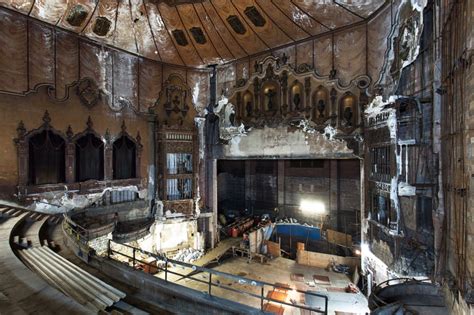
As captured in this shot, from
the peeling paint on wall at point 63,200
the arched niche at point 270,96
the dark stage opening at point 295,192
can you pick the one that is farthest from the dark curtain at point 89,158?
the dark stage opening at point 295,192

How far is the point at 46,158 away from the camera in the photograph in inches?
376

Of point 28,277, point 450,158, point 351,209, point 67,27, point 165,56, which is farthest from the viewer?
point 351,209

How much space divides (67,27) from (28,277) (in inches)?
386

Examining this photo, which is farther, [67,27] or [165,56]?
[165,56]

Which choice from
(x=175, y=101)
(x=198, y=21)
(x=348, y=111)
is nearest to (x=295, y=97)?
(x=348, y=111)

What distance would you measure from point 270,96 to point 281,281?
28.3ft

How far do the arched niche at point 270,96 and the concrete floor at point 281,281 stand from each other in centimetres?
785

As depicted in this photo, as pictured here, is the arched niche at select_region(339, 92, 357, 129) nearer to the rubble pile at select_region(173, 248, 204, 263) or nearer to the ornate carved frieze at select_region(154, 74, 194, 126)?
the ornate carved frieze at select_region(154, 74, 194, 126)

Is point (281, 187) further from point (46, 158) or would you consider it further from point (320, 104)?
point (46, 158)

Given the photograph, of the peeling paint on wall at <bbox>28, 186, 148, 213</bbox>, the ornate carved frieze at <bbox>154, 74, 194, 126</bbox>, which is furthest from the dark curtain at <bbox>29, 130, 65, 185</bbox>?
the ornate carved frieze at <bbox>154, 74, 194, 126</bbox>

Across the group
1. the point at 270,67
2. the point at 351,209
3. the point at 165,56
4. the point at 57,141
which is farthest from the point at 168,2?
the point at 351,209

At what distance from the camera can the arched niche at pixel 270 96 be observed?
1156 cm

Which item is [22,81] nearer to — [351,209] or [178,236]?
[178,236]

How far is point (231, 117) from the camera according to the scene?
1315 cm
